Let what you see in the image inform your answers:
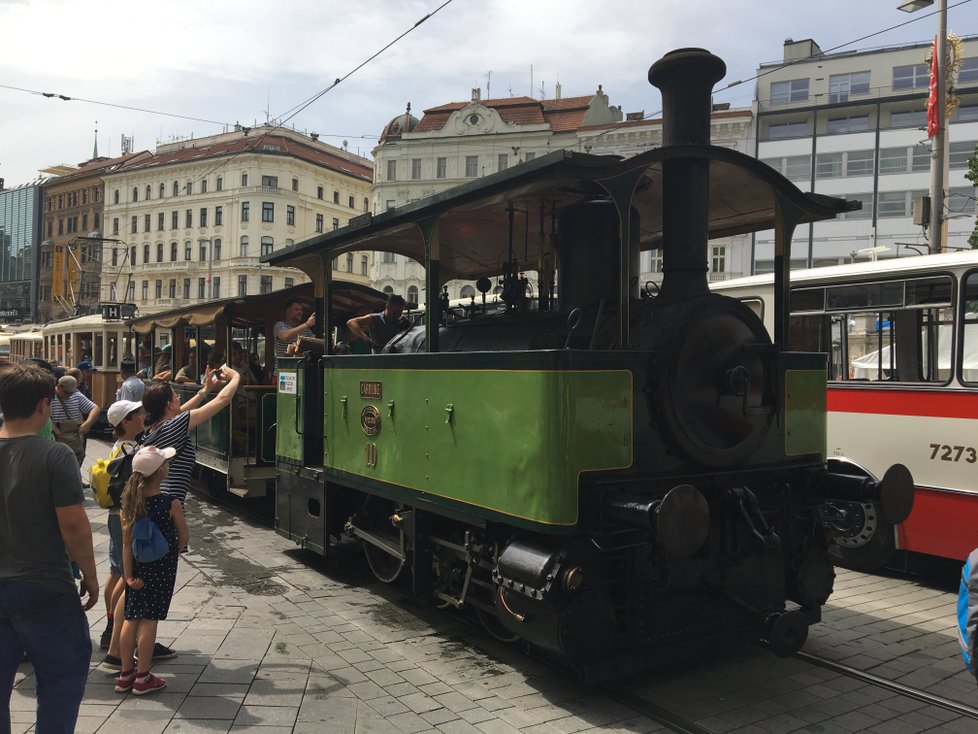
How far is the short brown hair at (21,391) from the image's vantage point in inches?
124

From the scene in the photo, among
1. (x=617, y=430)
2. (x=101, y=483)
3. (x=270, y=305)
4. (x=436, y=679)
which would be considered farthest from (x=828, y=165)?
A: (x=101, y=483)

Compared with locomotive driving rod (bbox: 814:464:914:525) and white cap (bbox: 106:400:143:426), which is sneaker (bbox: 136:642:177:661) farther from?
locomotive driving rod (bbox: 814:464:914:525)

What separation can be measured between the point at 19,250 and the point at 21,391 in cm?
9531

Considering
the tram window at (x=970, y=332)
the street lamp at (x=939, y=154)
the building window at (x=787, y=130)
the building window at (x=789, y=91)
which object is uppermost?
the building window at (x=789, y=91)

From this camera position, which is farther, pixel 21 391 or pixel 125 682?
pixel 125 682

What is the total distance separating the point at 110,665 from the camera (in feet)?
15.4

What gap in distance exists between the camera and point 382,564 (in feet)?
22.5

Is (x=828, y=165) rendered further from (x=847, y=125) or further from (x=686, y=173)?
(x=686, y=173)

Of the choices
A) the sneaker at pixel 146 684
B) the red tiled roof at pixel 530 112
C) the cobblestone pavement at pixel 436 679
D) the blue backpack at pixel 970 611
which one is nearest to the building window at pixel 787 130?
the red tiled roof at pixel 530 112

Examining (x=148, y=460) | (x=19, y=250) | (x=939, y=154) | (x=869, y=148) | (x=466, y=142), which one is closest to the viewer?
(x=148, y=460)

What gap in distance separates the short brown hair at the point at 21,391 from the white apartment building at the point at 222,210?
5335cm

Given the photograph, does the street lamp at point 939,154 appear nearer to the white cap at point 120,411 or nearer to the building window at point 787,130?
the white cap at point 120,411

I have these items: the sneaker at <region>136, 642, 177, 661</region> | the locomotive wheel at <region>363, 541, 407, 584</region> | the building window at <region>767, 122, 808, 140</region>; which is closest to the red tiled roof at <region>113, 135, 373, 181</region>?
the building window at <region>767, 122, 808, 140</region>

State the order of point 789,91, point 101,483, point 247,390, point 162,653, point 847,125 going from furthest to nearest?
point 789,91, point 847,125, point 247,390, point 162,653, point 101,483
